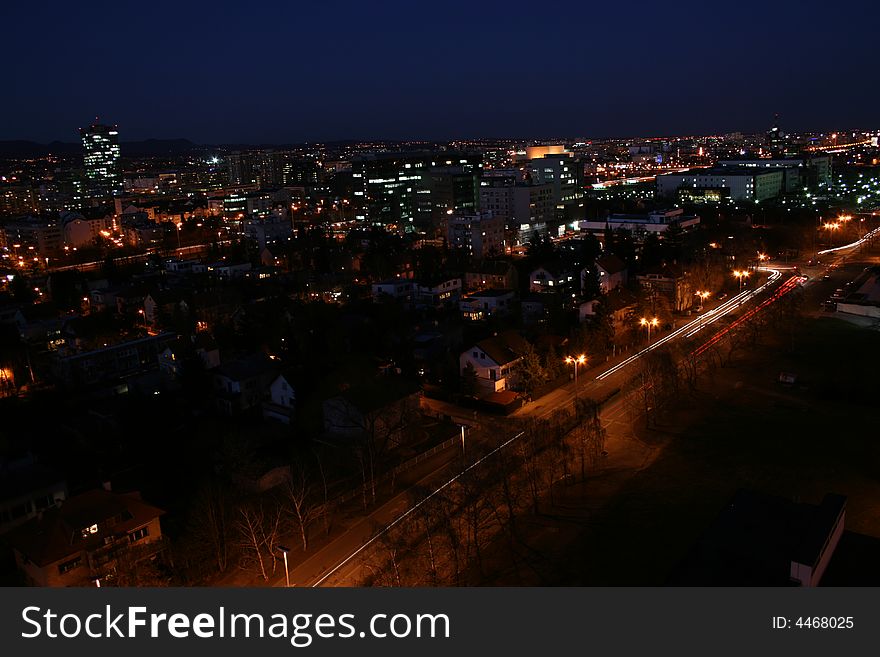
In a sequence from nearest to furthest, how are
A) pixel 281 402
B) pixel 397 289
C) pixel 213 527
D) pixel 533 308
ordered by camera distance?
pixel 213 527 < pixel 281 402 < pixel 533 308 < pixel 397 289

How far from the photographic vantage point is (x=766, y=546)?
6.93 meters

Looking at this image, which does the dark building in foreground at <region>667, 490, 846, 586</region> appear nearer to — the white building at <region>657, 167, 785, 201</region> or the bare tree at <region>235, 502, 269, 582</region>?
the bare tree at <region>235, 502, 269, 582</region>

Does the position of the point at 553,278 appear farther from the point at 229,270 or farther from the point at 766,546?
the point at 766,546

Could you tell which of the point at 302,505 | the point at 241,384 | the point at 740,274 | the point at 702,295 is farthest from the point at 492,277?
the point at 302,505

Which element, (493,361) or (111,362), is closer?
(493,361)

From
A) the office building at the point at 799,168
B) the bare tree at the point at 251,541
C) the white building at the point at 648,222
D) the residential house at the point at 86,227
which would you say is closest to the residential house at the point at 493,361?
the bare tree at the point at 251,541

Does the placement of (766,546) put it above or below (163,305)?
below

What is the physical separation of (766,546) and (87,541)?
7387 mm

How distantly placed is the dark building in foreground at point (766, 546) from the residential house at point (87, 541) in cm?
599

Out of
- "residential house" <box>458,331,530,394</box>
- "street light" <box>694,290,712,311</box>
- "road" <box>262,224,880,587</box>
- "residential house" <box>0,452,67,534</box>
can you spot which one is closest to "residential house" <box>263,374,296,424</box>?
"road" <box>262,224,880,587</box>

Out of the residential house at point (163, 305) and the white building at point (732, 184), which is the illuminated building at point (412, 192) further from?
the residential house at point (163, 305)

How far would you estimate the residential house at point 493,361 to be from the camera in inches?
537

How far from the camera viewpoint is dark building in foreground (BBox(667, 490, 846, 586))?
6398mm

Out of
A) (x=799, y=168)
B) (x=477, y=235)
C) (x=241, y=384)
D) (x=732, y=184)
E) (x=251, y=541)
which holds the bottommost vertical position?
(x=251, y=541)
